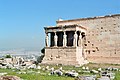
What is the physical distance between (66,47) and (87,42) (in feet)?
12.5

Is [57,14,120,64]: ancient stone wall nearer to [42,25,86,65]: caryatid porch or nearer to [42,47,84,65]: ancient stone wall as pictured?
[42,25,86,65]: caryatid porch

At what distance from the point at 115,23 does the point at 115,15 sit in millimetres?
1091

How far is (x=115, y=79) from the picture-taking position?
18.9 metres

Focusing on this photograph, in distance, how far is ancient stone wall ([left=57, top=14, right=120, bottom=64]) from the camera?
34.9m

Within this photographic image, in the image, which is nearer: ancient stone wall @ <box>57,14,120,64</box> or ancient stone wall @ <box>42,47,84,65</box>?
ancient stone wall @ <box>42,47,84,65</box>

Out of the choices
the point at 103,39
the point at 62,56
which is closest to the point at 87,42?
the point at 103,39

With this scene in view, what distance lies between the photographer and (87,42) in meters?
37.9

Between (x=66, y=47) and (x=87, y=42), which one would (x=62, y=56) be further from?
(x=87, y=42)

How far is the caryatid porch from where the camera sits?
1383 inches

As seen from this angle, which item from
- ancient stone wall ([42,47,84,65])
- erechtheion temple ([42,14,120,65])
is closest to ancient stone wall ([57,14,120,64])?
erechtheion temple ([42,14,120,65])

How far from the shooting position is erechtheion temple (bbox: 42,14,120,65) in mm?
34969

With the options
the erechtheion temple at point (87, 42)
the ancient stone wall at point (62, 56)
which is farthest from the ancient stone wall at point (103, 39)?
the ancient stone wall at point (62, 56)

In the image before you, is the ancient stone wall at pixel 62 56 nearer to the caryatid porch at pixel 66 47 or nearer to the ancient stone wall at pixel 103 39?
the caryatid porch at pixel 66 47

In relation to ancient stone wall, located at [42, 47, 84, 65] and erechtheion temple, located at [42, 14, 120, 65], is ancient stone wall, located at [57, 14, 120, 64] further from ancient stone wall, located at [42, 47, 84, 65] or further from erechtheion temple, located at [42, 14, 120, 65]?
ancient stone wall, located at [42, 47, 84, 65]
